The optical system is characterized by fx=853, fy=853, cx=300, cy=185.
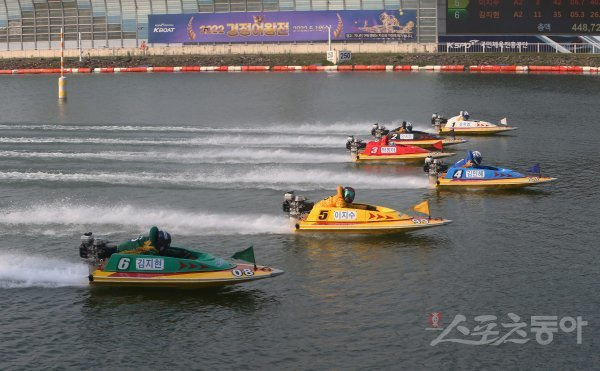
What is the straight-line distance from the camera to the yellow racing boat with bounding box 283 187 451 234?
150 ft

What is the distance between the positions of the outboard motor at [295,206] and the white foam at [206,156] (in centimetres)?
2163

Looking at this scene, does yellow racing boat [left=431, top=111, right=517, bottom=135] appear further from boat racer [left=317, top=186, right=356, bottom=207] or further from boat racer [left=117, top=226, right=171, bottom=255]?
boat racer [left=117, top=226, right=171, bottom=255]

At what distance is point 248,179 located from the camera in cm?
6150

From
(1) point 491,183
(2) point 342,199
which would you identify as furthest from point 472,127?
(2) point 342,199

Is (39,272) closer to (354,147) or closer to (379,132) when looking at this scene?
(354,147)

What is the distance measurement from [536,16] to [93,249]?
133m

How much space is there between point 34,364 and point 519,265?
2315cm

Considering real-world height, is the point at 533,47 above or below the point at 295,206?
above

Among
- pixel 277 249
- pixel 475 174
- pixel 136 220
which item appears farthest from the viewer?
pixel 475 174

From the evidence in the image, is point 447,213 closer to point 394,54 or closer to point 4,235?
point 4,235

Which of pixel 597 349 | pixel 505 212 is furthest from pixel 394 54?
pixel 597 349

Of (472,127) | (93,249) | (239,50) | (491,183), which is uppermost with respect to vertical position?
(239,50)

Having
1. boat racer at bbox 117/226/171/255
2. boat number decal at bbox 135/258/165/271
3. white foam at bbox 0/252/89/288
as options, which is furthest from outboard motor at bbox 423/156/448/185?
white foam at bbox 0/252/89/288

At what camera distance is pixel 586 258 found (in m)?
42.9
